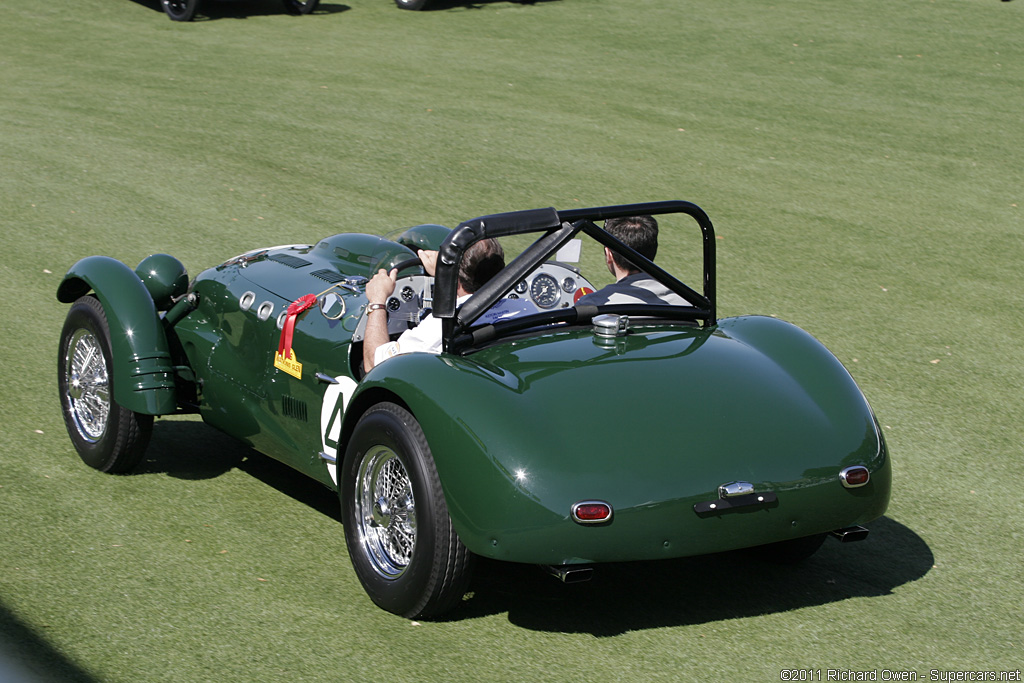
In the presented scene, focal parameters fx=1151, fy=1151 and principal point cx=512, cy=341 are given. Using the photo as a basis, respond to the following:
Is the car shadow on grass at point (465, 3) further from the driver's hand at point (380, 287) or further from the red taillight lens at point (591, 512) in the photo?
the red taillight lens at point (591, 512)

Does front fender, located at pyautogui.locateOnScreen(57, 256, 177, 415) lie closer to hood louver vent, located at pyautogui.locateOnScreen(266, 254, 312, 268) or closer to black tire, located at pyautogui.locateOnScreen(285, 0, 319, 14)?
hood louver vent, located at pyautogui.locateOnScreen(266, 254, 312, 268)

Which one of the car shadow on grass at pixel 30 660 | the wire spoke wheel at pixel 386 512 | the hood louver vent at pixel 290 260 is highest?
the hood louver vent at pixel 290 260

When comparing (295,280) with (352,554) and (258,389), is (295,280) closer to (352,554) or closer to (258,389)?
(258,389)

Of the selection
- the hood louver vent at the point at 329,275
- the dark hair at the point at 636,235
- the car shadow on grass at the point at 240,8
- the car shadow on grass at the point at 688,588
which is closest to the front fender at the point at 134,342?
the hood louver vent at the point at 329,275

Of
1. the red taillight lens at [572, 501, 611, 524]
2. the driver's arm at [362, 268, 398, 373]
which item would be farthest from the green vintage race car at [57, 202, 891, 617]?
the driver's arm at [362, 268, 398, 373]

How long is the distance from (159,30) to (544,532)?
15.6 meters

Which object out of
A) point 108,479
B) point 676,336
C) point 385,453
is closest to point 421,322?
point 385,453

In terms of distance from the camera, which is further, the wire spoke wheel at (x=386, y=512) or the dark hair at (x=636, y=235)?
the dark hair at (x=636, y=235)

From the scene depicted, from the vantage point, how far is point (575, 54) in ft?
54.0

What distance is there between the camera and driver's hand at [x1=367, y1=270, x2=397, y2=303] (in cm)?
489

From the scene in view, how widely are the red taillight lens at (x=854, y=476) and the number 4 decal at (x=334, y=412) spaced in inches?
78.2

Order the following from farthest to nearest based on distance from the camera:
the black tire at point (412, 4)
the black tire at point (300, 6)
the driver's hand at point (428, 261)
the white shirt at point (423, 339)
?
the black tire at point (412, 4) < the black tire at point (300, 6) < the driver's hand at point (428, 261) < the white shirt at point (423, 339)

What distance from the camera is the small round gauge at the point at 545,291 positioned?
5.09 meters

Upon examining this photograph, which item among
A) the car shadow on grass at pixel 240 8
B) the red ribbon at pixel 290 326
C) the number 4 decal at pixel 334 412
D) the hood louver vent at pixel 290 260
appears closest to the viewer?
the number 4 decal at pixel 334 412
